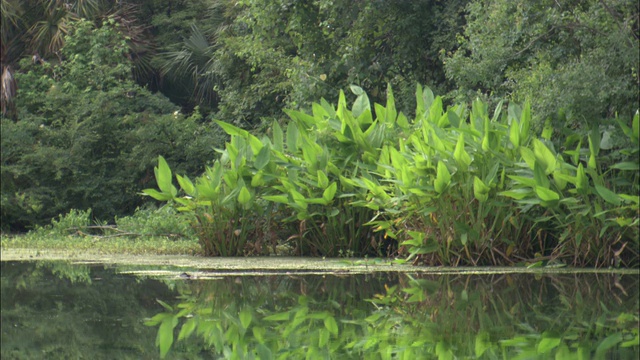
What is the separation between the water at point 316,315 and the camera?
5.16 metres

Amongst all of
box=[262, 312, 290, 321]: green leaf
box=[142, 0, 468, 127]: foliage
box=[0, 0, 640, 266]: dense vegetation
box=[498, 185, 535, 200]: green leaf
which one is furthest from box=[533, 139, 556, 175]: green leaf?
box=[142, 0, 468, 127]: foliage

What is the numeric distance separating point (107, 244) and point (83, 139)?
333 centimetres

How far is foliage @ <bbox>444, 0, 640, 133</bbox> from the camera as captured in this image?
859 cm

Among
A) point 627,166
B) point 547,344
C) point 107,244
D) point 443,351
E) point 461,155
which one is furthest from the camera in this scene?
point 107,244

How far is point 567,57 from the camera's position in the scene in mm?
9805

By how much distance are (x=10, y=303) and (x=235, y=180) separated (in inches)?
138

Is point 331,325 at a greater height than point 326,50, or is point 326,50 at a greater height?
point 326,50

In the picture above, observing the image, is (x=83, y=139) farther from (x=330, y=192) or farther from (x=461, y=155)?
(x=461, y=155)

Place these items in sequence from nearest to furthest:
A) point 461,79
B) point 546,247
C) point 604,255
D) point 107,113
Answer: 1. point 604,255
2. point 546,247
3. point 461,79
4. point 107,113

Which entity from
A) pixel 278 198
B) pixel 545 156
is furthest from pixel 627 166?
pixel 278 198

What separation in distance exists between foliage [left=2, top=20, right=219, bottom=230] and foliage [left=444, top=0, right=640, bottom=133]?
18.0ft

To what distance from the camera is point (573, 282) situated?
296 inches

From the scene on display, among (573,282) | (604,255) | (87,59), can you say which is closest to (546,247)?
(604,255)

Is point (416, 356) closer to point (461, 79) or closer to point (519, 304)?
point (519, 304)
